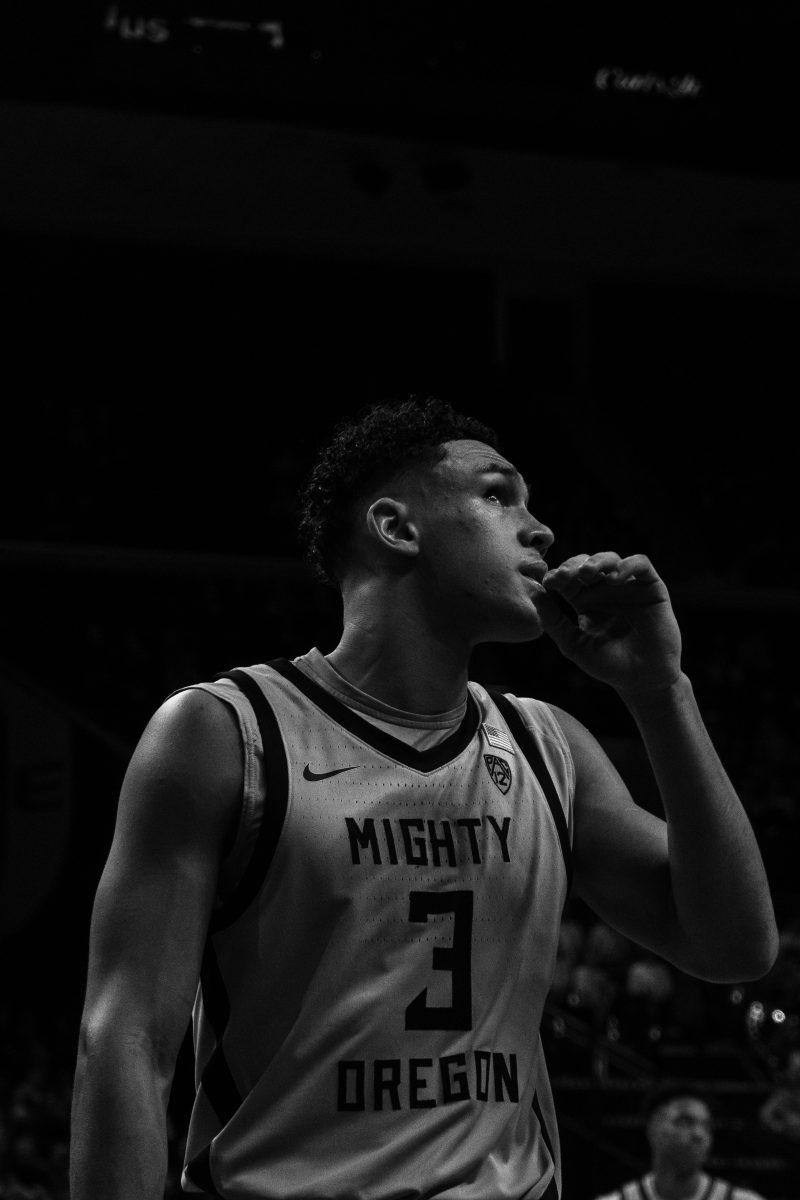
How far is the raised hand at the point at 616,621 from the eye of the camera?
2.08 metres

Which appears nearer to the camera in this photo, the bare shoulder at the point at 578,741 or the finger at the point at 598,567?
the finger at the point at 598,567

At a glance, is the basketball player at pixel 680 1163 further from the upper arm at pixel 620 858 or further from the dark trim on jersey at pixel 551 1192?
the dark trim on jersey at pixel 551 1192

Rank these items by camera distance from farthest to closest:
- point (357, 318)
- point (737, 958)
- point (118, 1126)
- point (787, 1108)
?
1. point (357, 318)
2. point (787, 1108)
3. point (737, 958)
4. point (118, 1126)

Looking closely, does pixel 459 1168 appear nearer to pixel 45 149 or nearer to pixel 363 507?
pixel 363 507

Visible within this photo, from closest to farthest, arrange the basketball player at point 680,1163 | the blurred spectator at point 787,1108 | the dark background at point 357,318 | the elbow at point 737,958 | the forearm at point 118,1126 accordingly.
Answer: the forearm at point 118,1126 < the elbow at point 737,958 < the basketball player at point 680,1163 < the blurred spectator at point 787,1108 < the dark background at point 357,318

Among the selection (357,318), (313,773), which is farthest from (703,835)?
(357,318)

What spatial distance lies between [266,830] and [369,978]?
0.21 m

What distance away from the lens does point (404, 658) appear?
225 centimetres

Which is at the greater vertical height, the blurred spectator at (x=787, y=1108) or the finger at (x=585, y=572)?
the finger at (x=585, y=572)

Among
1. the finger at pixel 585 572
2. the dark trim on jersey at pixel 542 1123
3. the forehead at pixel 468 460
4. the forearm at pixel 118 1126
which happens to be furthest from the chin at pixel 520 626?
the forearm at pixel 118 1126

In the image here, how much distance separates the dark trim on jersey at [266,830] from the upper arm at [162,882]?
39 millimetres

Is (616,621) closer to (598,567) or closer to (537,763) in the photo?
(598,567)

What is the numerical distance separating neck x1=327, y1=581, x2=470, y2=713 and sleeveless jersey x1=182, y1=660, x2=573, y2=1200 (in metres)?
0.09

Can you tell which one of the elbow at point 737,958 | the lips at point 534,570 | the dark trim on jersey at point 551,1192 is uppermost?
the lips at point 534,570
